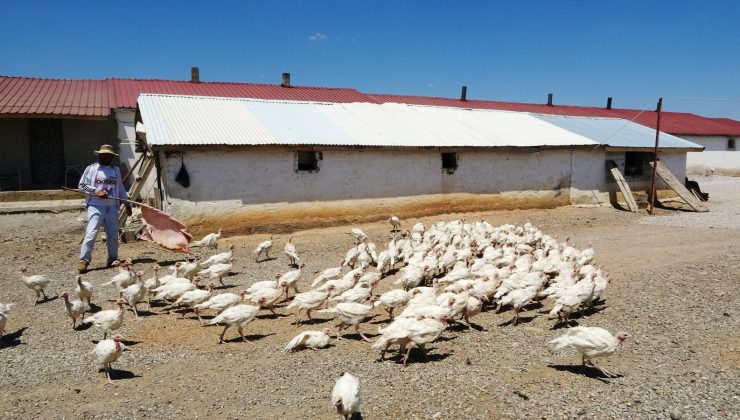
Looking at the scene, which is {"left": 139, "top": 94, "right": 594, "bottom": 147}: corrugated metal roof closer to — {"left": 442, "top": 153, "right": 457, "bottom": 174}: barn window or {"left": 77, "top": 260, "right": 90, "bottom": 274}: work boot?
{"left": 442, "top": 153, "right": 457, "bottom": 174}: barn window

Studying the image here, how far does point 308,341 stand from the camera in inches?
274

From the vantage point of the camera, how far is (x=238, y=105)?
18.9m

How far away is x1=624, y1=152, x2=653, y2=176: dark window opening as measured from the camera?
23.4m

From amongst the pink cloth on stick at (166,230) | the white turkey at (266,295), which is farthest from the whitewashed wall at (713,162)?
the white turkey at (266,295)

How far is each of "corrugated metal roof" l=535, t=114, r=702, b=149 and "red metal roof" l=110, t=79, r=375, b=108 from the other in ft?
36.6

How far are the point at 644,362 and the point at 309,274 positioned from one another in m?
6.88

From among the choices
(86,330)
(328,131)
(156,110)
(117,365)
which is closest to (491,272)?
(117,365)

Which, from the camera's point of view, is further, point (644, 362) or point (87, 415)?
point (644, 362)

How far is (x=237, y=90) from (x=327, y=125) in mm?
12410

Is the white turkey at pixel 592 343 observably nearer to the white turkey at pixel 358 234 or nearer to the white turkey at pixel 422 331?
the white turkey at pixel 422 331

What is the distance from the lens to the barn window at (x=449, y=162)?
60.8 feet

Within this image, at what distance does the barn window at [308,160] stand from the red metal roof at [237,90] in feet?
37.4

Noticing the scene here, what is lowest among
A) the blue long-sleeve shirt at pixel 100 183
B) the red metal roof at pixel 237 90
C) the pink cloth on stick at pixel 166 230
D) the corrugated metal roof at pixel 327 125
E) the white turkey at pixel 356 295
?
the white turkey at pixel 356 295

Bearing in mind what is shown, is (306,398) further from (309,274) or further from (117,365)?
(309,274)
